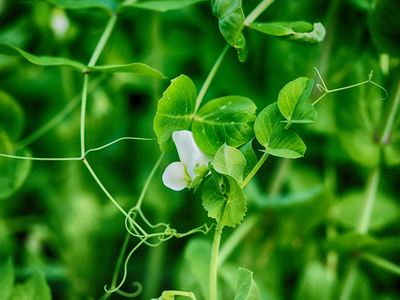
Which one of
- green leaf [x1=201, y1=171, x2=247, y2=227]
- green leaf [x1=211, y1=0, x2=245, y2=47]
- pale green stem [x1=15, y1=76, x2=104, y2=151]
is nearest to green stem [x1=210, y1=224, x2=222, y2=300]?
green leaf [x1=201, y1=171, x2=247, y2=227]

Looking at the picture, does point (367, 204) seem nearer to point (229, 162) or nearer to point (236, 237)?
point (236, 237)

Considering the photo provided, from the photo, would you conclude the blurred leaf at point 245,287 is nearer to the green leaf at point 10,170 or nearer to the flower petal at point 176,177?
the flower petal at point 176,177

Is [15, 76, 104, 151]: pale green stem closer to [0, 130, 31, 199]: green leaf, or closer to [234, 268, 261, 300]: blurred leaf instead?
[0, 130, 31, 199]: green leaf

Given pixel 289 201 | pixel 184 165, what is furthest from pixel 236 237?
pixel 184 165

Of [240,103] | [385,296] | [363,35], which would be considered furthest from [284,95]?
[385,296]

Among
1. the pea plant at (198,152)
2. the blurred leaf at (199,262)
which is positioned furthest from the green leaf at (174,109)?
the blurred leaf at (199,262)

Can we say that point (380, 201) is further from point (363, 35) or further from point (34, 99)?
point (34, 99)

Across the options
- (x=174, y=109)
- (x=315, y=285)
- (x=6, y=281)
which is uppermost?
(x=174, y=109)
